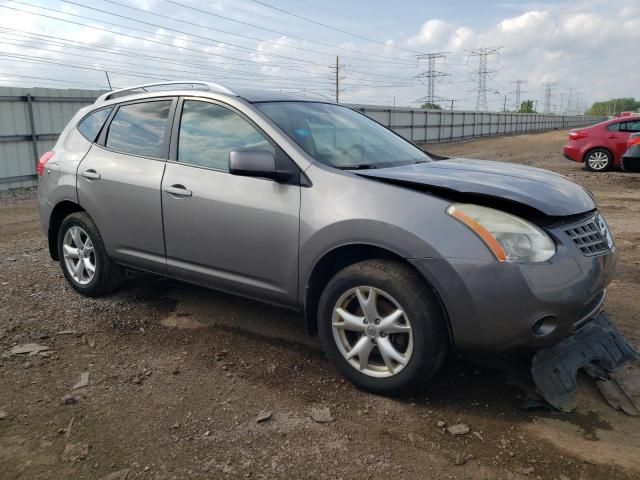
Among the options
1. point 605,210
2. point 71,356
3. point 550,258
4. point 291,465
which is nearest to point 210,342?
point 71,356

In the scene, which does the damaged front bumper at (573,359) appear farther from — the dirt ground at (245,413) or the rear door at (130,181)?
the rear door at (130,181)

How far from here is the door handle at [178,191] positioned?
12.1 ft

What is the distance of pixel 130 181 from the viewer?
13.3ft

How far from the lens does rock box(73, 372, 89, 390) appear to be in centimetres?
327

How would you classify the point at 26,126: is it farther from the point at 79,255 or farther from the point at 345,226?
the point at 345,226

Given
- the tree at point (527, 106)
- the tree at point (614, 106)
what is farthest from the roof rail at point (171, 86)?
the tree at point (614, 106)

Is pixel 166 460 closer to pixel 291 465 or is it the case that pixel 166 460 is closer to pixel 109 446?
pixel 109 446

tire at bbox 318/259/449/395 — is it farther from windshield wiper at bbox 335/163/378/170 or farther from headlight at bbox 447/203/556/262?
windshield wiper at bbox 335/163/378/170

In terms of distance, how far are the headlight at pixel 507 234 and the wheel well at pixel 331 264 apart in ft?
1.34

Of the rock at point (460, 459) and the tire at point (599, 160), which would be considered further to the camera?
the tire at point (599, 160)

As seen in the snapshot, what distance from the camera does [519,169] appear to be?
3645 millimetres

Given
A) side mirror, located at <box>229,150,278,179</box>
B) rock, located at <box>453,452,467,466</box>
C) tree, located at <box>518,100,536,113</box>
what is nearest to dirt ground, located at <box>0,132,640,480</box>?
rock, located at <box>453,452,467,466</box>

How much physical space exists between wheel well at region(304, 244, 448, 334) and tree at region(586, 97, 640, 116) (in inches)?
6597

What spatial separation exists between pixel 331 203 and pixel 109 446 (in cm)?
A: 170
